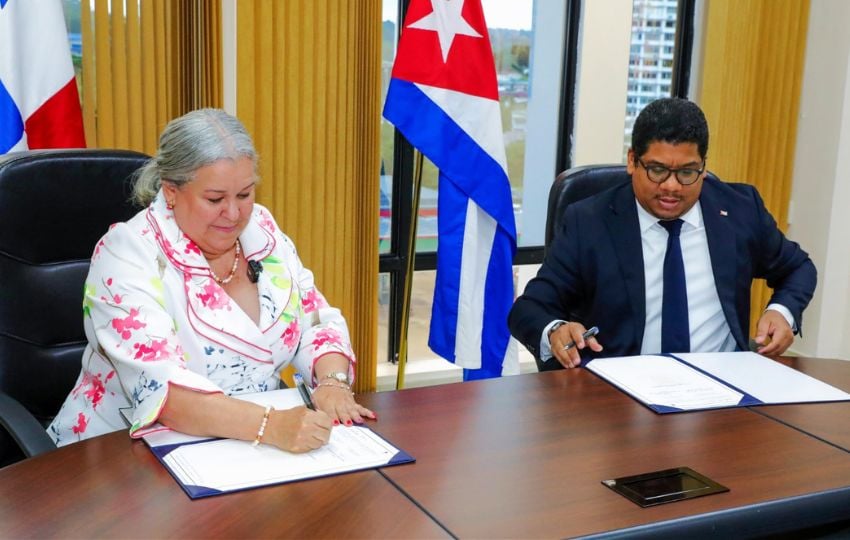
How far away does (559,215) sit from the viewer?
2.57 metres

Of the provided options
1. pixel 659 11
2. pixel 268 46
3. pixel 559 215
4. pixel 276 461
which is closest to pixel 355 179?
pixel 268 46

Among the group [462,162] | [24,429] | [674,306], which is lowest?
[24,429]

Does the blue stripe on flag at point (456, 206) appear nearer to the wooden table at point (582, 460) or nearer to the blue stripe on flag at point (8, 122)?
the blue stripe on flag at point (8, 122)

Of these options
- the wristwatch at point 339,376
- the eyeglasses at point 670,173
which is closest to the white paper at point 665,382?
the eyeglasses at point 670,173

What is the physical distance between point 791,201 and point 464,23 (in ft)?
7.33

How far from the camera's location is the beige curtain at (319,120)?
326 centimetres

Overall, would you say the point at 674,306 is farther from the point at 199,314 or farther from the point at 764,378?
the point at 199,314

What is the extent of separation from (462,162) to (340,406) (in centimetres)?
170

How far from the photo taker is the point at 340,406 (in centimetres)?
175

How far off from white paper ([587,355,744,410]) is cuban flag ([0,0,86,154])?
1.84 meters

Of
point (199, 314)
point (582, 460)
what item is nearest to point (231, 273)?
point (199, 314)

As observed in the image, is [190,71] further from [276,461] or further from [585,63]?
[276,461]

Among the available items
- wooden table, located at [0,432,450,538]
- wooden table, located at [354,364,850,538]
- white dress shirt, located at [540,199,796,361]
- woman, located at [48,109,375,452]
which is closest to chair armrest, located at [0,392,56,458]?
woman, located at [48,109,375,452]

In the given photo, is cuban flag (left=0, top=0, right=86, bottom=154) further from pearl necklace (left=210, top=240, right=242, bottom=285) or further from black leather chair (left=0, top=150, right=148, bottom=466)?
pearl necklace (left=210, top=240, right=242, bottom=285)
